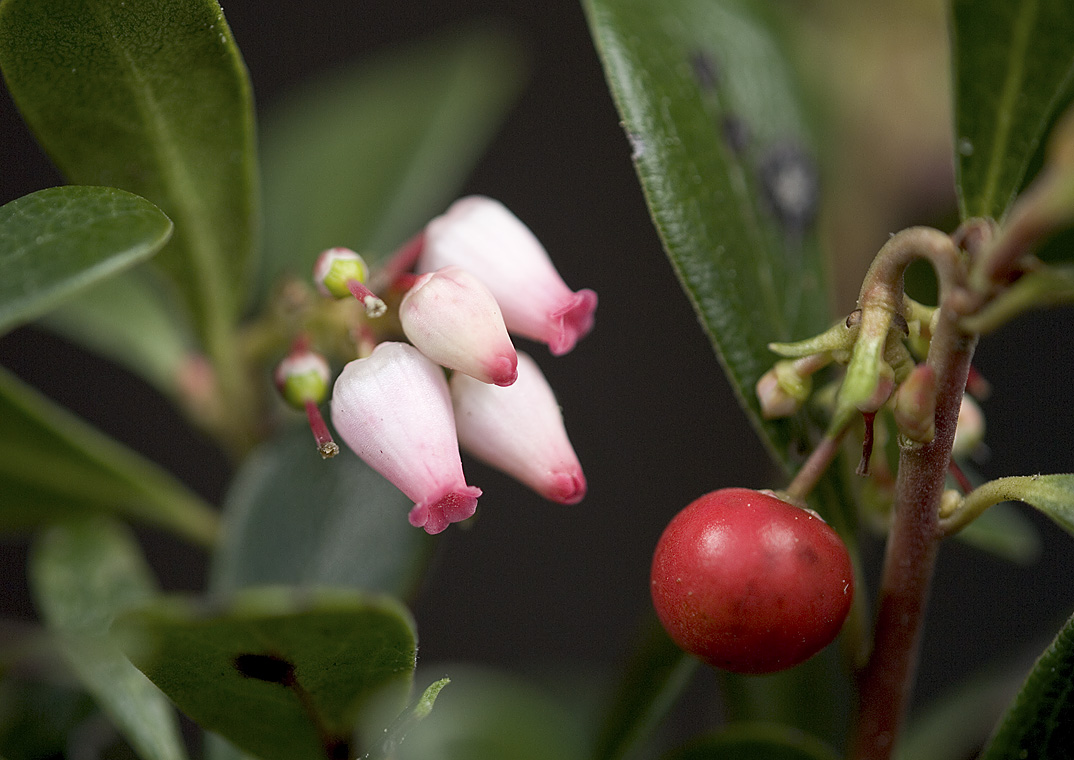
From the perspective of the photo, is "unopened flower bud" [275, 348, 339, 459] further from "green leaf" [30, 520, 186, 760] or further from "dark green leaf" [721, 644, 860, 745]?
"dark green leaf" [721, 644, 860, 745]

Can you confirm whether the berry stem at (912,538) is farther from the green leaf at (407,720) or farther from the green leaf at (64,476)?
the green leaf at (64,476)

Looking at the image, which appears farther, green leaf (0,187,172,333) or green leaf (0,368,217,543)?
green leaf (0,368,217,543)

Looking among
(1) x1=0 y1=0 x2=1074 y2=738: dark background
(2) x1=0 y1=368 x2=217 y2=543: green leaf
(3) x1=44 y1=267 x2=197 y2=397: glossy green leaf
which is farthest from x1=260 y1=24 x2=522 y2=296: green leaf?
(1) x1=0 y1=0 x2=1074 y2=738: dark background

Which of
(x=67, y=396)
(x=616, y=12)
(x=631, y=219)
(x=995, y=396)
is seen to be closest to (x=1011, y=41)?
(x=616, y=12)

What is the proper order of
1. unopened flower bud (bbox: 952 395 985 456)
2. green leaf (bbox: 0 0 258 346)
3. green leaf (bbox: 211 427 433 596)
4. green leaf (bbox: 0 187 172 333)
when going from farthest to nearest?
green leaf (bbox: 211 427 433 596), unopened flower bud (bbox: 952 395 985 456), green leaf (bbox: 0 0 258 346), green leaf (bbox: 0 187 172 333)

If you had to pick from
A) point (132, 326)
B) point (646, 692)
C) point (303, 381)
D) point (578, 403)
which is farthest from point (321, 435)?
point (578, 403)

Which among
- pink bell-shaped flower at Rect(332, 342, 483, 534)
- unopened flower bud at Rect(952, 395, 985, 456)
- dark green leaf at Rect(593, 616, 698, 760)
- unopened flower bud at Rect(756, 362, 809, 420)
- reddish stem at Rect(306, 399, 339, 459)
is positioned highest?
pink bell-shaped flower at Rect(332, 342, 483, 534)
